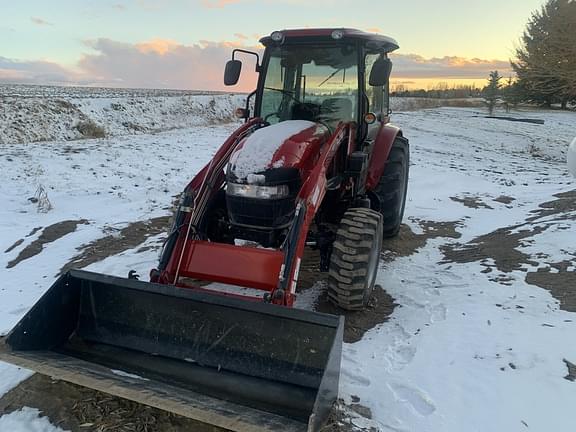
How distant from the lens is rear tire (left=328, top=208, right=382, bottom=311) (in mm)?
4145

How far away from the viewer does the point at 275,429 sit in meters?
2.51

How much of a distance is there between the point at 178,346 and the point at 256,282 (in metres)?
0.69

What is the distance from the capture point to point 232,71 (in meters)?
5.14

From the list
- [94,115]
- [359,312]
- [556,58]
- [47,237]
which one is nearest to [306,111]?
[359,312]

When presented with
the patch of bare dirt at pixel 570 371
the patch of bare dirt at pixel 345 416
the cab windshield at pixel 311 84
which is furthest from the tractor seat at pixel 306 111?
the patch of bare dirt at pixel 570 371

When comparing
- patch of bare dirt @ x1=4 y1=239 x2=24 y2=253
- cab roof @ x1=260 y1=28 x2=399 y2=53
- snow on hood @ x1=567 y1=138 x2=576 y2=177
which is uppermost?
cab roof @ x1=260 y1=28 x2=399 y2=53

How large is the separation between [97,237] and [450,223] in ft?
16.4

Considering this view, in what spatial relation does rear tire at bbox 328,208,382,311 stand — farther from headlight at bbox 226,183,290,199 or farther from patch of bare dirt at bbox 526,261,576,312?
patch of bare dirt at bbox 526,261,576,312

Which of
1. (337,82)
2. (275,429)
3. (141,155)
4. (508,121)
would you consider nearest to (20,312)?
(275,429)

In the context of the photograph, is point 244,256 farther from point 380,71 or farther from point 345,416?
point 380,71

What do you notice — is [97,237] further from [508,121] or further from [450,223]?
[508,121]

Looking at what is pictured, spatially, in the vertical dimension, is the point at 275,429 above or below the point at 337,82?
below

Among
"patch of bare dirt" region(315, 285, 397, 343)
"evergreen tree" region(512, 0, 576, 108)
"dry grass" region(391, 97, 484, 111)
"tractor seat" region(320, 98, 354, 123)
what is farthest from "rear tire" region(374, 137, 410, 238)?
"dry grass" region(391, 97, 484, 111)

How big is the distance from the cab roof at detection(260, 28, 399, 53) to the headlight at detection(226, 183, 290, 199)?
1.69 m
